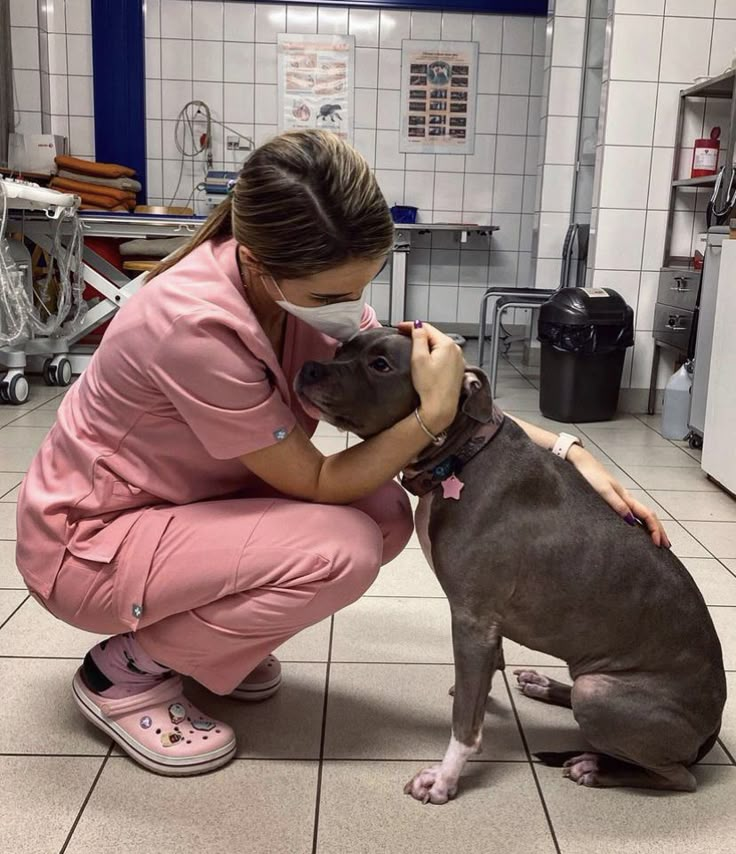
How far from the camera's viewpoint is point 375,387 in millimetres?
1330

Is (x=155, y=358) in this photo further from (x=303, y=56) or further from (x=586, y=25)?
(x=303, y=56)

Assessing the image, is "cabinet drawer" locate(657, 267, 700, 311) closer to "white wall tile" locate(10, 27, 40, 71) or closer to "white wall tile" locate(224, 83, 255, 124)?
"white wall tile" locate(224, 83, 255, 124)

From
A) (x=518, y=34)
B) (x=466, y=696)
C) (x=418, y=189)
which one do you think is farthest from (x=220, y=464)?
(x=518, y=34)

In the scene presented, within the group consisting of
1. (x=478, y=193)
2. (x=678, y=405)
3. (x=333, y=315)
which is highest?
(x=478, y=193)

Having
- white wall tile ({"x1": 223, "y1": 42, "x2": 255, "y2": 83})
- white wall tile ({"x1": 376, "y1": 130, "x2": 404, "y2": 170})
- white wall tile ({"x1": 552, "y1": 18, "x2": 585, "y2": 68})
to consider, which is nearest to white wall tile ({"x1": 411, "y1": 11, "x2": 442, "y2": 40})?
white wall tile ({"x1": 376, "y1": 130, "x2": 404, "y2": 170})

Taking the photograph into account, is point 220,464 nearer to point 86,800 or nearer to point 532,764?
point 86,800

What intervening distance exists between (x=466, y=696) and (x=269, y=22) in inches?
228

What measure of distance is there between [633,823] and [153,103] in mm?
5931

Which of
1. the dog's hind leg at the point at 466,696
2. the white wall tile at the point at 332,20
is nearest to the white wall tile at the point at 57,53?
the white wall tile at the point at 332,20

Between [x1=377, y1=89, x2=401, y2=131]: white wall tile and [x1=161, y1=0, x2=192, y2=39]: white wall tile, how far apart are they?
4.64 ft

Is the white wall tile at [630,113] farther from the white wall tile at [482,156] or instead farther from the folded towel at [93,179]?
the folded towel at [93,179]

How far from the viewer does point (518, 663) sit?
179cm

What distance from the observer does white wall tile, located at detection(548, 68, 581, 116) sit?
5.05 m

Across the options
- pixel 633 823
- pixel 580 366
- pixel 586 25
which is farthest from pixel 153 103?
pixel 633 823
